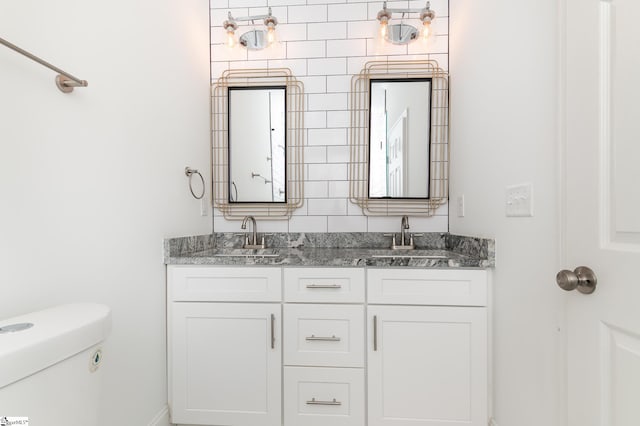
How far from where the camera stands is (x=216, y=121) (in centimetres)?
200

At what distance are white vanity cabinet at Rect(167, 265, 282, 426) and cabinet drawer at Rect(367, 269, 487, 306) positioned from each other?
460mm

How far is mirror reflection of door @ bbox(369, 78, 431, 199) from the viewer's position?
74.9 inches

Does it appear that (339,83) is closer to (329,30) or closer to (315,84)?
(315,84)

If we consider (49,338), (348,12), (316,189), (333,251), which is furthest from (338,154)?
(49,338)

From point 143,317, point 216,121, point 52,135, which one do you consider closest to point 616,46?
point 52,135

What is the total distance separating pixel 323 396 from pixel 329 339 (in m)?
0.26

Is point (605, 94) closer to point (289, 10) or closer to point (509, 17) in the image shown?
point (509, 17)

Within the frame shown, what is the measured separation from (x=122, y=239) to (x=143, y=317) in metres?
0.36

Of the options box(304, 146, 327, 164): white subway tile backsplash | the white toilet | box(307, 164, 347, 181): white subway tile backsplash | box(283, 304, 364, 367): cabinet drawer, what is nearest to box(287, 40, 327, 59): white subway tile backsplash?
box(304, 146, 327, 164): white subway tile backsplash

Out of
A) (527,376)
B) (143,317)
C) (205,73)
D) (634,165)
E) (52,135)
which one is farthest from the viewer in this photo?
(205,73)

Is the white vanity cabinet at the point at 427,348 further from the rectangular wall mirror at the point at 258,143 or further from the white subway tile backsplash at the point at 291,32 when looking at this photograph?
the white subway tile backsplash at the point at 291,32

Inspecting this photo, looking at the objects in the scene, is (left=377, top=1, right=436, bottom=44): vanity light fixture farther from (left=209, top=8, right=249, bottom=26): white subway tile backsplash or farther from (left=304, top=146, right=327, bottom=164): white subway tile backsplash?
(left=209, top=8, right=249, bottom=26): white subway tile backsplash

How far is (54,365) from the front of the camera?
66 centimetres

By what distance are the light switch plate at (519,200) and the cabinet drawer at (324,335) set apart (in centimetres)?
72
